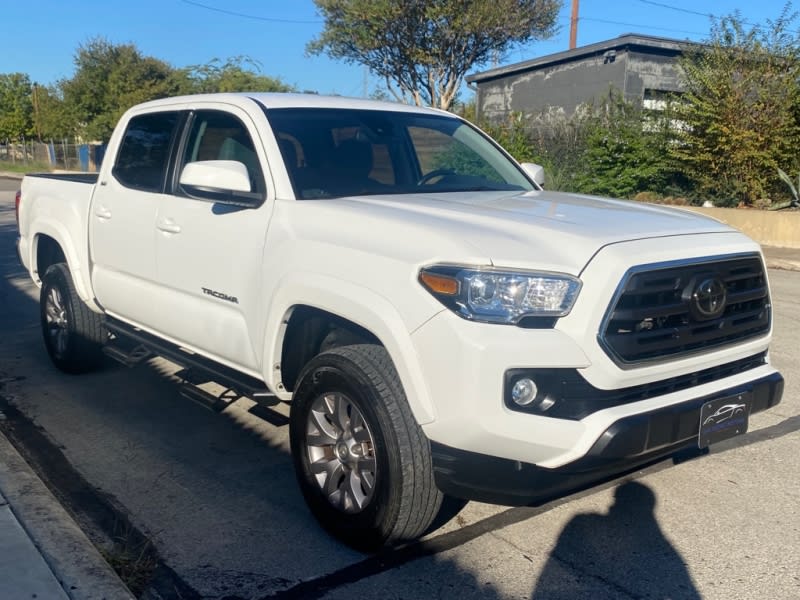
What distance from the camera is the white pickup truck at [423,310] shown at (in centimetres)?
294

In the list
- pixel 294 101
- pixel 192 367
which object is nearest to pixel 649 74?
pixel 294 101

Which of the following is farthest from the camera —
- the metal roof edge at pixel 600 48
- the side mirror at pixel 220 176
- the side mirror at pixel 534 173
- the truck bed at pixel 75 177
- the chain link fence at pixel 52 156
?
the chain link fence at pixel 52 156

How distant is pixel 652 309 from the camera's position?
309 centimetres

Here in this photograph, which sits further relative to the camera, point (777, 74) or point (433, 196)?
point (777, 74)

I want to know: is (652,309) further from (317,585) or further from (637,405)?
(317,585)

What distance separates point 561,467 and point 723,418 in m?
0.83

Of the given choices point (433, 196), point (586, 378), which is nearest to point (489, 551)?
point (586, 378)

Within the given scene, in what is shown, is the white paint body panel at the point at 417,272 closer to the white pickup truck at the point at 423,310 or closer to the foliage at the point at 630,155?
the white pickup truck at the point at 423,310

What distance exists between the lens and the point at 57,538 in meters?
3.33

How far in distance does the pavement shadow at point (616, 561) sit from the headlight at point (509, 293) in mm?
1099

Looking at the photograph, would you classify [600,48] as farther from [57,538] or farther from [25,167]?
[25,167]

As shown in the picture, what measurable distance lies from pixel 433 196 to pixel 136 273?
200cm

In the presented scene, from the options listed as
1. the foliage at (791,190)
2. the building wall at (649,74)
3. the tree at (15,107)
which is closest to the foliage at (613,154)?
the foliage at (791,190)

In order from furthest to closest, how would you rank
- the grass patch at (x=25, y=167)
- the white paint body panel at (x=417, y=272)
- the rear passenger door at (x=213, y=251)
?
the grass patch at (x=25, y=167), the rear passenger door at (x=213, y=251), the white paint body panel at (x=417, y=272)
